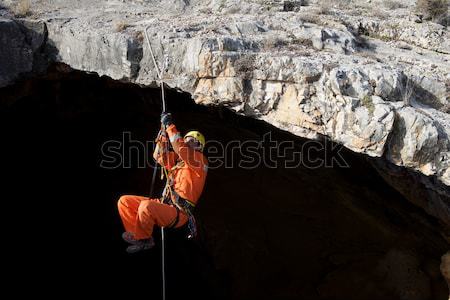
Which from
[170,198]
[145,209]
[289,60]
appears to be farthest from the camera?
[170,198]

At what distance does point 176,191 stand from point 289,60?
209cm

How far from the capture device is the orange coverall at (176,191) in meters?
5.52

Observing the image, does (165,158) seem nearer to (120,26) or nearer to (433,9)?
(120,26)

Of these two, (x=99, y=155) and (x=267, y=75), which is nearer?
(x=267, y=75)

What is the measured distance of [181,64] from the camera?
6336 mm

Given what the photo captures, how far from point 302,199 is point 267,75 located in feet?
16.6

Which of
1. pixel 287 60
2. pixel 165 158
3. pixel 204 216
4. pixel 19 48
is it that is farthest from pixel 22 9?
pixel 204 216

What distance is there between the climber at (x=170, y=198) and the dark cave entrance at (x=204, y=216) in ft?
10.3

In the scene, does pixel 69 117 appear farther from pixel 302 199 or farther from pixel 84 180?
pixel 302 199

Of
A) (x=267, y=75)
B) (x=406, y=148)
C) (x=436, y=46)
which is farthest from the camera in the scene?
(x=436, y=46)

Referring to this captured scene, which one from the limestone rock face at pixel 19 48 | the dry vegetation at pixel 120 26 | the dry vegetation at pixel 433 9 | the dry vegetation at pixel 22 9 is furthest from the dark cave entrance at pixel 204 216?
the dry vegetation at pixel 433 9

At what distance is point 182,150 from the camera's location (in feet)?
18.4

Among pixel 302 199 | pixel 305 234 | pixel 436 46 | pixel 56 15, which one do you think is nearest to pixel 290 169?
pixel 302 199

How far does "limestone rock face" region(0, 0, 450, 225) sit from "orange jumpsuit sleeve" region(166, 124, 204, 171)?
813mm
